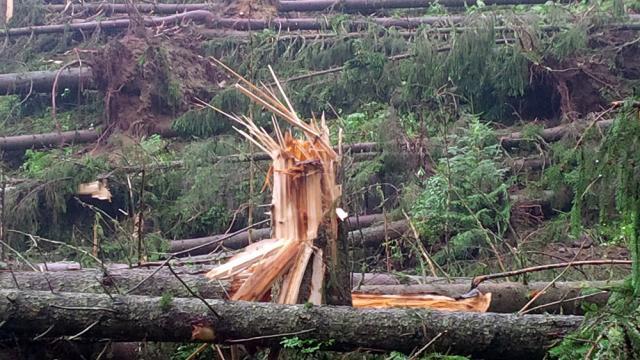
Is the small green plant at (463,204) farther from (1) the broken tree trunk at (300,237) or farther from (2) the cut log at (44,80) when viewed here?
(2) the cut log at (44,80)

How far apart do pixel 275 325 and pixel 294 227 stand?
831mm

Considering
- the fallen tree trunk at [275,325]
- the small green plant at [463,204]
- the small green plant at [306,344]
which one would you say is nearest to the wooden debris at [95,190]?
the small green plant at [463,204]

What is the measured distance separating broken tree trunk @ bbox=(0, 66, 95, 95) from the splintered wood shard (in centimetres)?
598

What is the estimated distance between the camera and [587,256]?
268 inches

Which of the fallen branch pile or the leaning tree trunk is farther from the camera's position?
the leaning tree trunk

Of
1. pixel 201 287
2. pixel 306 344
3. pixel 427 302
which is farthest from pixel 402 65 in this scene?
pixel 306 344

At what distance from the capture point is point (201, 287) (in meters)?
→ 4.46

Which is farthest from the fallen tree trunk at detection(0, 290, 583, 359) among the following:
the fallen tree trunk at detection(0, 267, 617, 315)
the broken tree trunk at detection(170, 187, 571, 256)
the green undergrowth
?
the green undergrowth

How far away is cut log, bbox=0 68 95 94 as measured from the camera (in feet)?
33.2

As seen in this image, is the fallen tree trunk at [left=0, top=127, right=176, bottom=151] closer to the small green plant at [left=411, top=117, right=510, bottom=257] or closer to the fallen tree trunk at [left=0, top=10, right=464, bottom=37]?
the fallen tree trunk at [left=0, top=10, right=464, bottom=37]

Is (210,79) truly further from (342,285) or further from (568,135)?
Answer: (342,285)

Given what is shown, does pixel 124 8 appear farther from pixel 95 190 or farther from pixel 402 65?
pixel 402 65

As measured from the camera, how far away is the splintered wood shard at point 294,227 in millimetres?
4438

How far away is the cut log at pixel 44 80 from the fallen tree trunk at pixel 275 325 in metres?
6.61
